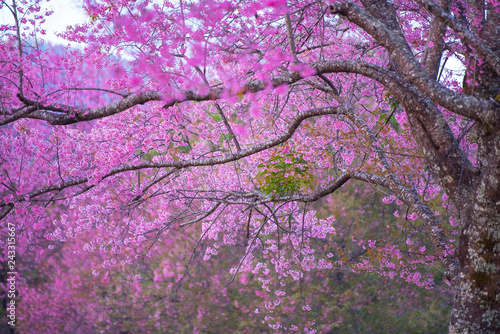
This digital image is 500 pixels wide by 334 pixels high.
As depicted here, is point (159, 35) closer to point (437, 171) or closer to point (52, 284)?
→ point (437, 171)

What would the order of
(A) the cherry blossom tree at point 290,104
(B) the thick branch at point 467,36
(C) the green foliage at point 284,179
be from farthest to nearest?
(C) the green foliage at point 284,179
(A) the cherry blossom tree at point 290,104
(B) the thick branch at point 467,36

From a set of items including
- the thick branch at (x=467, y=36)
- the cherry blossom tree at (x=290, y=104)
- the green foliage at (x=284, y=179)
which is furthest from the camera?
the green foliage at (x=284, y=179)

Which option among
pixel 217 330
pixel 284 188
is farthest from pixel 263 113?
pixel 217 330

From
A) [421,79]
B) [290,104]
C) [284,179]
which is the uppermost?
[290,104]

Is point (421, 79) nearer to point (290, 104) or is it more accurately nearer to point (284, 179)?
point (284, 179)

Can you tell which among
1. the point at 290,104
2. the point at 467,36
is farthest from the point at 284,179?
the point at 290,104

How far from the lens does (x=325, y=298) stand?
9781 millimetres

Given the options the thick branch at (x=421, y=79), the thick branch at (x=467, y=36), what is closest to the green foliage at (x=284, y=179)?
the thick branch at (x=421, y=79)

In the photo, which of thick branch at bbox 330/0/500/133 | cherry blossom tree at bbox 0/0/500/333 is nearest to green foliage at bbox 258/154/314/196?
cherry blossom tree at bbox 0/0/500/333

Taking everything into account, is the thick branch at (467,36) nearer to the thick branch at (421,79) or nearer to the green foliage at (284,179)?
the thick branch at (421,79)

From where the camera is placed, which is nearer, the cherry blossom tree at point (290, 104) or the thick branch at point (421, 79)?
the thick branch at point (421, 79)

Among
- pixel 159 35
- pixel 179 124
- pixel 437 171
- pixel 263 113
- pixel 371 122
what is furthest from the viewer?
pixel 263 113

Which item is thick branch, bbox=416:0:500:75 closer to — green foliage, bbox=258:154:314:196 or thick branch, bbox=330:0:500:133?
thick branch, bbox=330:0:500:133

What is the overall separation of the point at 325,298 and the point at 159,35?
7.10m
